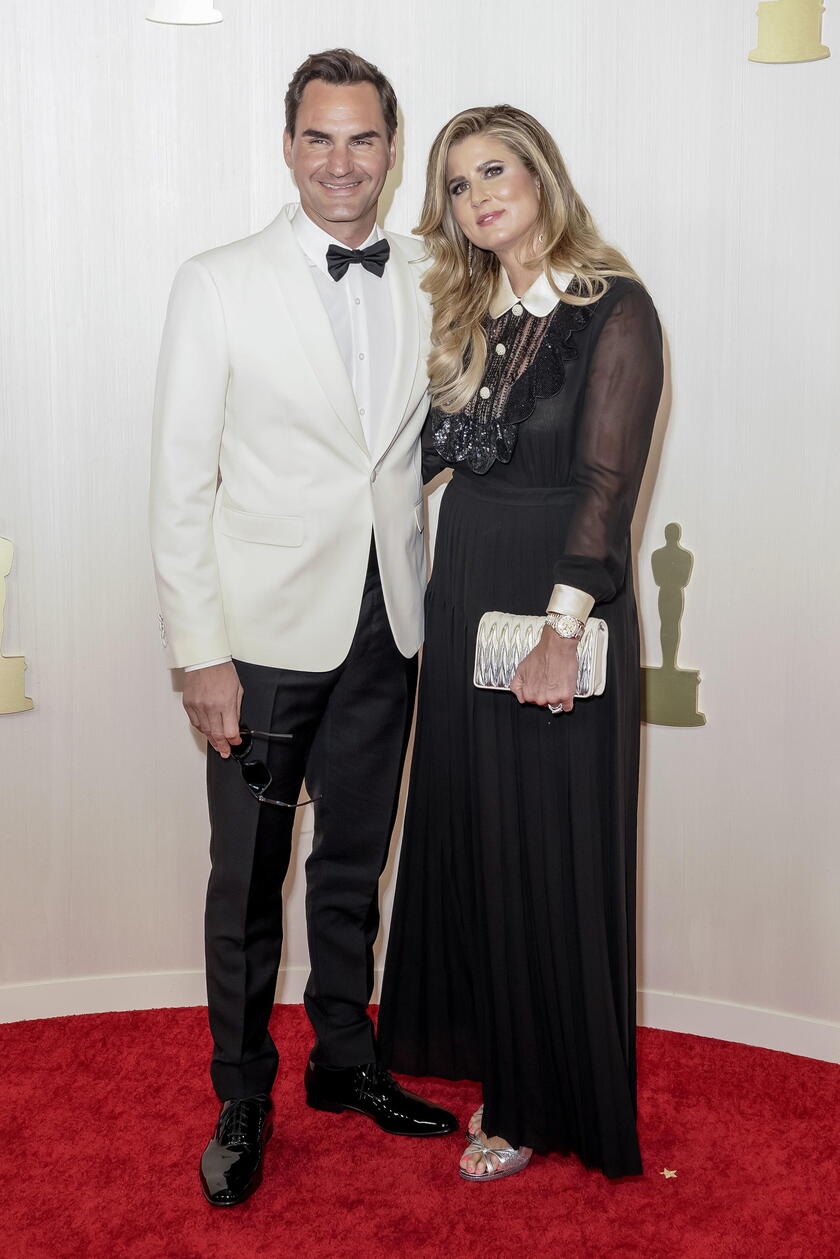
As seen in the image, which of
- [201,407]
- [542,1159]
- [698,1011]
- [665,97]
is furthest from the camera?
[698,1011]

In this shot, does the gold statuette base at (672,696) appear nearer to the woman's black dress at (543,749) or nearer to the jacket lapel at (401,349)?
the woman's black dress at (543,749)

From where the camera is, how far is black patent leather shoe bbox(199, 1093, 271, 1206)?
229cm

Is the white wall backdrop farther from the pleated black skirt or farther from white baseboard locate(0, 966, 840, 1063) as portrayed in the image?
the pleated black skirt

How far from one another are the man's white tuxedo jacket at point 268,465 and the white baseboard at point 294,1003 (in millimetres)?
1337

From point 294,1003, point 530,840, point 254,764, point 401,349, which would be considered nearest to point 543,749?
point 530,840

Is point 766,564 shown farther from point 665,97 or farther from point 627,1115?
point 627,1115

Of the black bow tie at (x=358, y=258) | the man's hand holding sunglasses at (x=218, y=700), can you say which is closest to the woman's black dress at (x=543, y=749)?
the black bow tie at (x=358, y=258)

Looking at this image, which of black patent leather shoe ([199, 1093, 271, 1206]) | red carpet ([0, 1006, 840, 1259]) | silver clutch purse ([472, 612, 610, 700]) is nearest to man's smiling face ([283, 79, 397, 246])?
silver clutch purse ([472, 612, 610, 700])

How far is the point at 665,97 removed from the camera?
284 cm

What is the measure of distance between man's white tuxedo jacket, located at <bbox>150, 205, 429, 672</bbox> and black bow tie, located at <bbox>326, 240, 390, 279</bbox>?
2.0 inches

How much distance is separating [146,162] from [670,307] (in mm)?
1277

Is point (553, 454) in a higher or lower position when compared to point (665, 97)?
lower

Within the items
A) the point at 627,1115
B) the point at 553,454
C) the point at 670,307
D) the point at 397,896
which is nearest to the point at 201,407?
the point at 553,454

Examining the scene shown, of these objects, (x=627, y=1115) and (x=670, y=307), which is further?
(x=670, y=307)
